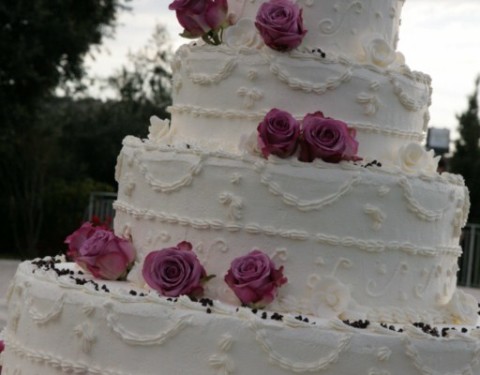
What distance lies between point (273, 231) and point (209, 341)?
663 millimetres

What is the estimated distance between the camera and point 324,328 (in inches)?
191

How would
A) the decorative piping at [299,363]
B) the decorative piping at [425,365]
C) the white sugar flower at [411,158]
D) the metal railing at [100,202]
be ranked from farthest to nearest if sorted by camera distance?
the metal railing at [100,202], the white sugar flower at [411,158], the decorative piping at [425,365], the decorative piping at [299,363]

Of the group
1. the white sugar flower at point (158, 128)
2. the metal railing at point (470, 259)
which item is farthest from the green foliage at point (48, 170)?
the white sugar flower at point (158, 128)

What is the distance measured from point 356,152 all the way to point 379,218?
1.18 feet

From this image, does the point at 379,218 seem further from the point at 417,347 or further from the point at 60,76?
the point at 60,76

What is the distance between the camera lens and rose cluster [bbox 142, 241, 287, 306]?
16.4ft

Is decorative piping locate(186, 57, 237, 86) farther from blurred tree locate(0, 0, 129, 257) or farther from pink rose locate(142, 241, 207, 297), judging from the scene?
blurred tree locate(0, 0, 129, 257)

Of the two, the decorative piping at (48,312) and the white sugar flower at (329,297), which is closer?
the white sugar flower at (329,297)

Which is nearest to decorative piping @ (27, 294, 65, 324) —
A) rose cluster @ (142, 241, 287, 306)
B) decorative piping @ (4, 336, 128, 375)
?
decorative piping @ (4, 336, 128, 375)

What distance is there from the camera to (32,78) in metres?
21.0

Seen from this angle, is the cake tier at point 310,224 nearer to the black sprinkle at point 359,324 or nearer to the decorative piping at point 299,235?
the decorative piping at point 299,235

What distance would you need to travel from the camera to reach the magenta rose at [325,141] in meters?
5.18

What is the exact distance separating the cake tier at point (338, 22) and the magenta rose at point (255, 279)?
52.4 inches

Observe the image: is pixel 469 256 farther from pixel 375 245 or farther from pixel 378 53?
pixel 375 245
